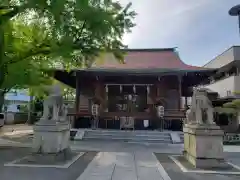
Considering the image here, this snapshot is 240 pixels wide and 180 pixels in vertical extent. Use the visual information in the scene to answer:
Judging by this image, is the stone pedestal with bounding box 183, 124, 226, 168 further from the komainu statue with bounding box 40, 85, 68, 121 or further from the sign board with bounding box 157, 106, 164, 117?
the sign board with bounding box 157, 106, 164, 117

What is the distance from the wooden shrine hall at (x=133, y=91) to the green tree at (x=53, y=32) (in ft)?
36.9

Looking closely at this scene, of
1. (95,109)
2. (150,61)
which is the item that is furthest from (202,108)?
(150,61)

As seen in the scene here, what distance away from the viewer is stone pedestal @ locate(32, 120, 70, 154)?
29.9ft

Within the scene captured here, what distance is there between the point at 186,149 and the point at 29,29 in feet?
21.3

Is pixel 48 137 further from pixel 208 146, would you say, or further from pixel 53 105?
pixel 208 146

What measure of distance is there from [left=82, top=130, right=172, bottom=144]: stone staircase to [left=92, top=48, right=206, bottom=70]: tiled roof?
4307 millimetres

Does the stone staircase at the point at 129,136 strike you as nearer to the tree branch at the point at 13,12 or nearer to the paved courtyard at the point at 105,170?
the paved courtyard at the point at 105,170

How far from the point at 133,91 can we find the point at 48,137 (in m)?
12.1

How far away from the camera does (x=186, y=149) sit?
33.1ft

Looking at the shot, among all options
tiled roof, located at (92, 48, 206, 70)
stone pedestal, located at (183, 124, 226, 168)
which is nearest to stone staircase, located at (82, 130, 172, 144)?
tiled roof, located at (92, 48, 206, 70)

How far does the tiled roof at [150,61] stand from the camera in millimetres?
19453

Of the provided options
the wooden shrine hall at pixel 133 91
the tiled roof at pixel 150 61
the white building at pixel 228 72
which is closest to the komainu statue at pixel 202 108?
the wooden shrine hall at pixel 133 91

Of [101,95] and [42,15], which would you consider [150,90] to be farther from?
[42,15]

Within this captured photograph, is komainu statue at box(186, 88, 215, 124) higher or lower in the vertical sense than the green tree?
lower
